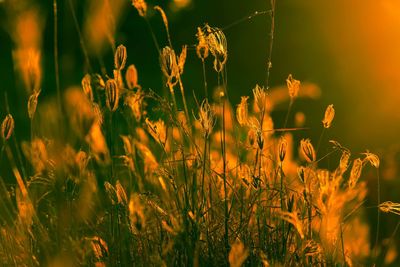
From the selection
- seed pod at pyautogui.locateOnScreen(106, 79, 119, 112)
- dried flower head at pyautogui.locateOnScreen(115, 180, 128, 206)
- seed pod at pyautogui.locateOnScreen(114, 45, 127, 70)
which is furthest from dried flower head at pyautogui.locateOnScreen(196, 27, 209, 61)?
dried flower head at pyautogui.locateOnScreen(115, 180, 128, 206)

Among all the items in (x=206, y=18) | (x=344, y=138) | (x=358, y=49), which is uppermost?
Answer: (x=206, y=18)

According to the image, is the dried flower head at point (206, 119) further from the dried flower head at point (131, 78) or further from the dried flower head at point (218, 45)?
the dried flower head at point (131, 78)

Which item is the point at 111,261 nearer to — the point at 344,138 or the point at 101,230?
the point at 101,230

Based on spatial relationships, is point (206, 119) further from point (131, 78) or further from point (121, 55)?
point (131, 78)

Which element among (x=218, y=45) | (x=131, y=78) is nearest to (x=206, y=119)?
(x=218, y=45)

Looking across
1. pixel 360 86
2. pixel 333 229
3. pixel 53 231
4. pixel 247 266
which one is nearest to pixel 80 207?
pixel 53 231

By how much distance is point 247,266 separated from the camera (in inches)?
61.9

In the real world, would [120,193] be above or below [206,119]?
below

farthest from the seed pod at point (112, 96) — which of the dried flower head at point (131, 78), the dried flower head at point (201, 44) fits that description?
the dried flower head at point (131, 78)

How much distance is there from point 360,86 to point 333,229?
15.3 ft

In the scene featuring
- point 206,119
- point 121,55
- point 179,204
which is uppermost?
point 121,55

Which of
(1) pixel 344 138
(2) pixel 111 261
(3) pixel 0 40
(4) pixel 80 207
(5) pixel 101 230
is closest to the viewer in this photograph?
(2) pixel 111 261

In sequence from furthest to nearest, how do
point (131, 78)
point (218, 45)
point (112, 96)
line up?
point (131, 78)
point (218, 45)
point (112, 96)

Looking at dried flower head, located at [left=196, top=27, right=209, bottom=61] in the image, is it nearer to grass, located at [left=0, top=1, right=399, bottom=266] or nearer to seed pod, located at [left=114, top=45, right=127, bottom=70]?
grass, located at [left=0, top=1, right=399, bottom=266]
